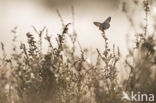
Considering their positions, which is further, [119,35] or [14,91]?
[119,35]

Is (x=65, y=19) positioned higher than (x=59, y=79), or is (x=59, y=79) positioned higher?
(x=65, y=19)

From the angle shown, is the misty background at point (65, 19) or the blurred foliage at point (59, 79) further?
the misty background at point (65, 19)

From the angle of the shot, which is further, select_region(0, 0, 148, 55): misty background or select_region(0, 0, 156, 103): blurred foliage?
select_region(0, 0, 148, 55): misty background

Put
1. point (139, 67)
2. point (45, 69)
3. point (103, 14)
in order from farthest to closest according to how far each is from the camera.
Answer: point (103, 14) < point (139, 67) < point (45, 69)

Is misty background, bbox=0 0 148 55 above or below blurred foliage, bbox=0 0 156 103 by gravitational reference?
above

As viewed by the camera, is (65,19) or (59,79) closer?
(59,79)

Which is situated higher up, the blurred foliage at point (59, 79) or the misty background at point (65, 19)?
the misty background at point (65, 19)

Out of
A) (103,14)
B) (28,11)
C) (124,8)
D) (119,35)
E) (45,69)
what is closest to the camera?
(45,69)

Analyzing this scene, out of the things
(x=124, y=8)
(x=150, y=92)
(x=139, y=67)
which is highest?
(x=124, y=8)

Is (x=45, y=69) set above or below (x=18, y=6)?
below

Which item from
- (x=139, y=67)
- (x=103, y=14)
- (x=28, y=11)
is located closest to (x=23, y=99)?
(x=139, y=67)

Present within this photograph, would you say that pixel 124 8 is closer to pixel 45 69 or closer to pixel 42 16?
pixel 45 69
